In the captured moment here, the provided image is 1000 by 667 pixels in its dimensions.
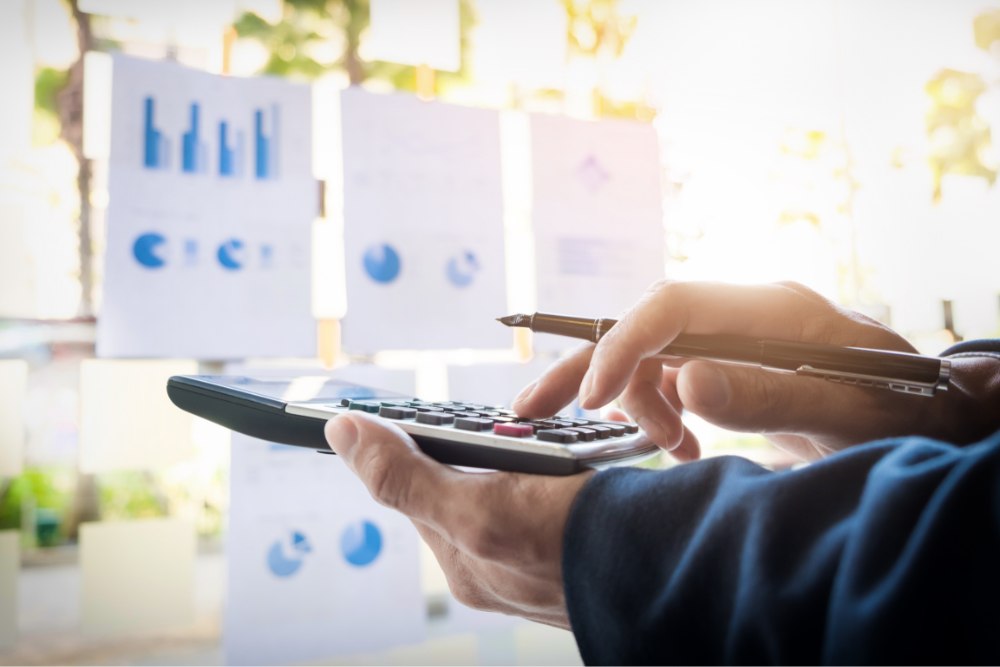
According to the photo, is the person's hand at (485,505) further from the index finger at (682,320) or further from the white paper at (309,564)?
the white paper at (309,564)

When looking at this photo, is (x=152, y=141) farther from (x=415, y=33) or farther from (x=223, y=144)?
(x=415, y=33)

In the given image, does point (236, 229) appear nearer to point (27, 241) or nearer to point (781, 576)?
point (27, 241)

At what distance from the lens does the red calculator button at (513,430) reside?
0.31 metres

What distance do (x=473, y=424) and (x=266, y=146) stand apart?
0.47 m

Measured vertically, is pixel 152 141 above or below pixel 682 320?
above

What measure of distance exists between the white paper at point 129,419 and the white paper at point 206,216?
0.02 m

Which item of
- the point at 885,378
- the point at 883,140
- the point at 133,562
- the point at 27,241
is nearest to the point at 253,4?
the point at 27,241

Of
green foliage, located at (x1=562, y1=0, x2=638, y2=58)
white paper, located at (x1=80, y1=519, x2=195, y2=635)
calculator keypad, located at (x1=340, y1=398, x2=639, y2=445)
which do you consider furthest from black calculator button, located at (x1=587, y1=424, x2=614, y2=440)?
green foliage, located at (x1=562, y1=0, x2=638, y2=58)

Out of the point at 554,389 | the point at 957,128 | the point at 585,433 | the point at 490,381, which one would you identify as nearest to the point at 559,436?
the point at 585,433

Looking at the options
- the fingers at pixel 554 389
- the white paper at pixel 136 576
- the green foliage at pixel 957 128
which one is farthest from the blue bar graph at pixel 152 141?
the green foliage at pixel 957 128

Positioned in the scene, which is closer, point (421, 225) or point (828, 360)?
point (828, 360)

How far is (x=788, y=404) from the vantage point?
0.40m

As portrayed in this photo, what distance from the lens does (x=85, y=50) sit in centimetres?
59

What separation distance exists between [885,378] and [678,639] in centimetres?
24
